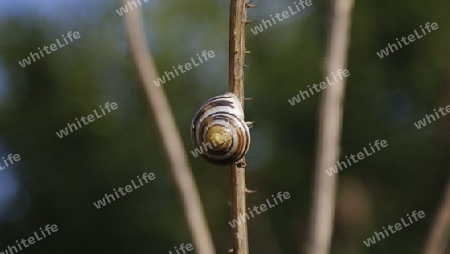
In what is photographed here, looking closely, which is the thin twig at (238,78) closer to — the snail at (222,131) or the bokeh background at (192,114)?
the snail at (222,131)

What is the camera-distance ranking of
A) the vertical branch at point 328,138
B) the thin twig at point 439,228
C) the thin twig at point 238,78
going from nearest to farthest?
1. the thin twig at point 238,78
2. the vertical branch at point 328,138
3. the thin twig at point 439,228

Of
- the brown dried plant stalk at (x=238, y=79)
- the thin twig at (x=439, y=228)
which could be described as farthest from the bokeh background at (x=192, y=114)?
the brown dried plant stalk at (x=238, y=79)

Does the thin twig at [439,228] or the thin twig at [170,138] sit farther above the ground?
the thin twig at [170,138]

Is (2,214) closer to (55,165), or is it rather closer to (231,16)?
(55,165)

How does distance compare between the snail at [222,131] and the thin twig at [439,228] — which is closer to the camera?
the snail at [222,131]

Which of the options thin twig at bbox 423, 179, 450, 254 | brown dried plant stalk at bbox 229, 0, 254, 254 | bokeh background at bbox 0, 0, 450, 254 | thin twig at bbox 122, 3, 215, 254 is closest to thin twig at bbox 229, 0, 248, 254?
brown dried plant stalk at bbox 229, 0, 254, 254

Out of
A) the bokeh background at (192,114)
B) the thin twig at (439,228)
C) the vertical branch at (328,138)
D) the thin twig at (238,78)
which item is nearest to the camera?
the thin twig at (238,78)
